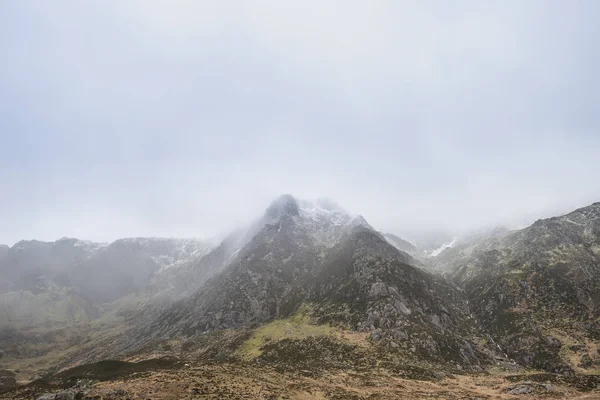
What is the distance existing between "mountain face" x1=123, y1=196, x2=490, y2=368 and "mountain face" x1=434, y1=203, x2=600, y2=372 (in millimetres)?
8804

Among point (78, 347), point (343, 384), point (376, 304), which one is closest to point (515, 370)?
point (376, 304)

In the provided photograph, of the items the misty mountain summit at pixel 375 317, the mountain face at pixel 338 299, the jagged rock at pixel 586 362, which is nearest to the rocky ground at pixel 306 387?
the misty mountain summit at pixel 375 317

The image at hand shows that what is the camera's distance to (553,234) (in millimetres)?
127000

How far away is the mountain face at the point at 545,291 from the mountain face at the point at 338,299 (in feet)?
28.9

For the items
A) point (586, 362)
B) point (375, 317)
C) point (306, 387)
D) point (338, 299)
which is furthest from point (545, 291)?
point (306, 387)

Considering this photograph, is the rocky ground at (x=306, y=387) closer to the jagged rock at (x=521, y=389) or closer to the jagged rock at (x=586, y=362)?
the jagged rock at (x=521, y=389)

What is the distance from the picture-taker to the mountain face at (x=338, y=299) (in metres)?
89.9

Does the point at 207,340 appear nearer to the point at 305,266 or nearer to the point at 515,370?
the point at 305,266

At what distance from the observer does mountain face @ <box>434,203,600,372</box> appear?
263ft

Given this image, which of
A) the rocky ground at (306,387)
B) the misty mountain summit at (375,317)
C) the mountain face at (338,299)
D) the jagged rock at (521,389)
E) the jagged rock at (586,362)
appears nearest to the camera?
the rocky ground at (306,387)

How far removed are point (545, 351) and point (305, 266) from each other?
9487 centimetres

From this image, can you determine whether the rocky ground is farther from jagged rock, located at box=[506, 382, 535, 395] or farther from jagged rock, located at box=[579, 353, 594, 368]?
jagged rock, located at box=[579, 353, 594, 368]

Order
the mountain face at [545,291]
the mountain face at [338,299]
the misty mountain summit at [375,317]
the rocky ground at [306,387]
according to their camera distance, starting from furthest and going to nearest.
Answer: the mountain face at [338,299]
the mountain face at [545,291]
the misty mountain summit at [375,317]
the rocky ground at [306,387]

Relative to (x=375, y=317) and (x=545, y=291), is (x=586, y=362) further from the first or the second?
(x=375, y=317)
